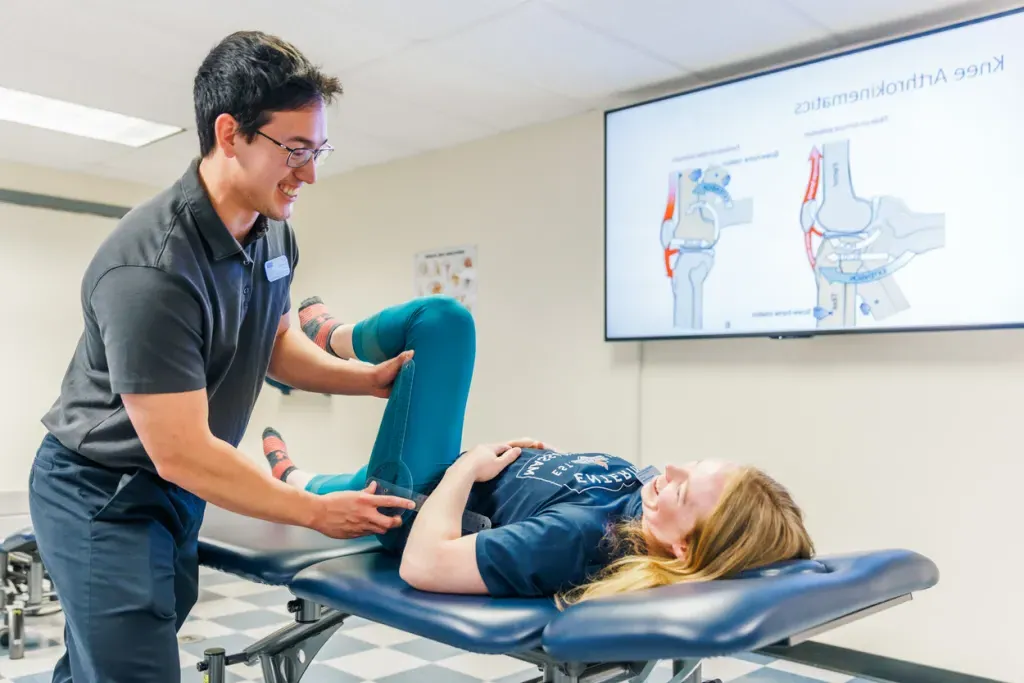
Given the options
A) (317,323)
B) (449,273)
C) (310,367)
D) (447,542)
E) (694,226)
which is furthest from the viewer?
(449,273)

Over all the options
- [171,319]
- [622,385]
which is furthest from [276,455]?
[622,385]

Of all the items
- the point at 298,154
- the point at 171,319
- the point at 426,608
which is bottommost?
the point at 426,608

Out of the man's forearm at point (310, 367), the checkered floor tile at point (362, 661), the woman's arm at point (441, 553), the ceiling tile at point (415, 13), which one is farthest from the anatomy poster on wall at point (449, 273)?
the woman's arm at point (441, 553)

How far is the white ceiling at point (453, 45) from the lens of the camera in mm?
2674

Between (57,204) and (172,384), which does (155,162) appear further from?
(172,384)

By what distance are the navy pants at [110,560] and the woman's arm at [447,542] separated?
0.39 meters

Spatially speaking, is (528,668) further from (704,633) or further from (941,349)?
(704,633)

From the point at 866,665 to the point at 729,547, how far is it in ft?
6.33

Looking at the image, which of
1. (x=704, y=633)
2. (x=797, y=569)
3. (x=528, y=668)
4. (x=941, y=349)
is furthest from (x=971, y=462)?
(x=704, y=633)

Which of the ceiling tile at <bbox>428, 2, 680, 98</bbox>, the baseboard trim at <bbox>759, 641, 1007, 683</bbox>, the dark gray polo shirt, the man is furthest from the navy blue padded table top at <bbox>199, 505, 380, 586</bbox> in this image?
the ceiling tile at <bbox>428, 2, 680, 98</bbox>

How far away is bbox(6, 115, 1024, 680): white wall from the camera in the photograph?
2652 mm

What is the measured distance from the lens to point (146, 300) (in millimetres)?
1234

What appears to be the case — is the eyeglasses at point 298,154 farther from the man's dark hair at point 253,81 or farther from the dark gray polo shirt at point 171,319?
the dark gray polo shirt at point 171,319

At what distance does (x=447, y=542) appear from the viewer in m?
1.30
